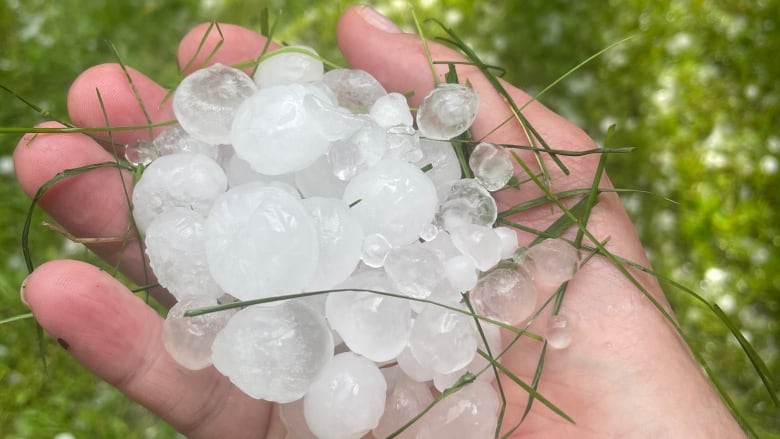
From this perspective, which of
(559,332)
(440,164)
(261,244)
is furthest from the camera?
(440,164)

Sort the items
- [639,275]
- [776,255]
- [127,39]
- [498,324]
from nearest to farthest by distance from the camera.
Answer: [498,324] < [639,275] < [776,255] < [127,39]

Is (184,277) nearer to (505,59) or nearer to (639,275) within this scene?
(639,275)

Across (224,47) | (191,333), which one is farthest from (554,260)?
(224,47)

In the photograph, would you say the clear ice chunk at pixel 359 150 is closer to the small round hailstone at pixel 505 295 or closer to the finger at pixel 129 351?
the small round hailstone at pixel 505 295

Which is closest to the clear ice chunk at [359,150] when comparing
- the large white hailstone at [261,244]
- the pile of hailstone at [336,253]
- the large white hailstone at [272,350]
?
the pile of hailstone at [336,253]

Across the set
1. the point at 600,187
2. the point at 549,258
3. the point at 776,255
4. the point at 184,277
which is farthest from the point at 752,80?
the point at 184,277

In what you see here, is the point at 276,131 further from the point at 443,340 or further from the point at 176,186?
the point at 443,340

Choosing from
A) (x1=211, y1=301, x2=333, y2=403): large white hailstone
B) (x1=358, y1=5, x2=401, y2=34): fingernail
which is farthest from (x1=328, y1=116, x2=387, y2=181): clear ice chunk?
(x1=358, y1=5, x2=401, y2=34): fingernail
